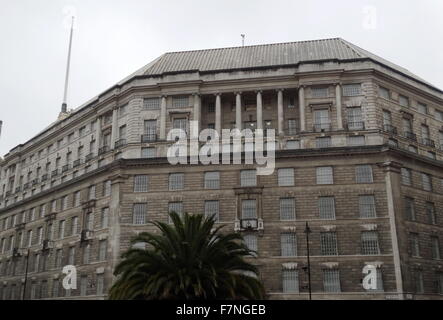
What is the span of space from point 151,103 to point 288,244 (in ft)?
82.8

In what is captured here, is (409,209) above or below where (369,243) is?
above

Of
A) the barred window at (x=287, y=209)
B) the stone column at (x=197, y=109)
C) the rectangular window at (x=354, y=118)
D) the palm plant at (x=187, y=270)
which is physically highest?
the stone column at (x=197, y=109)

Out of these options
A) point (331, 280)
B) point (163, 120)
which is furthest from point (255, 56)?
point (331, 280)

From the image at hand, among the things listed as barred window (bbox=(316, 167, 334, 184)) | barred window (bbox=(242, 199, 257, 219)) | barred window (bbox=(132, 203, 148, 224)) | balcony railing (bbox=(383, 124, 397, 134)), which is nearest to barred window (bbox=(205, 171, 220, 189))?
barred window (bbox=(242, 199, 257, 219))

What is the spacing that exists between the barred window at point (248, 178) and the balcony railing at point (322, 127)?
928cm

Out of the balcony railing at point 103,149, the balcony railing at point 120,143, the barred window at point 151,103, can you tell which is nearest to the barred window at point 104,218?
the balcony railing at point 120,143

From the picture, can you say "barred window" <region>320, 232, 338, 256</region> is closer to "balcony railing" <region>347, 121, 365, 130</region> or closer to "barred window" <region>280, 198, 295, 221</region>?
"barred window" <region>280, 198, 295, 221</region>

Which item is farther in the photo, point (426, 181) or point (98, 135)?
point (98, 135)

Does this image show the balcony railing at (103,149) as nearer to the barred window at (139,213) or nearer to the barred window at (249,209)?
the barred window at (139,213)

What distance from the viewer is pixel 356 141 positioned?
5675 centimetres

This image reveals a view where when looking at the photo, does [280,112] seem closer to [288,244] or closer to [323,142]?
[323,142]

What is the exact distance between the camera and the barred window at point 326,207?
53344 millimetres

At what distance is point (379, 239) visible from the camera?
5156cm
